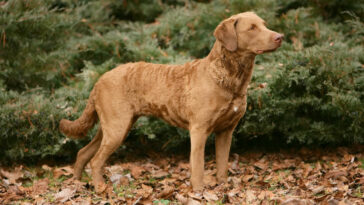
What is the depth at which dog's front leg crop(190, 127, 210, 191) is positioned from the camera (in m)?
4.31

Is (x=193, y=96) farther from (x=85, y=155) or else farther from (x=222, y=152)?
(x=85, y=155)

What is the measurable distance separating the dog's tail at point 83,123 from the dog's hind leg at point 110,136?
34cm

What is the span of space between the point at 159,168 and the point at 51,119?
1.78m

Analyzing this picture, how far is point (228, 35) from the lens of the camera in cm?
411

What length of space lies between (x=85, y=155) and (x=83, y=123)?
17.5 inches

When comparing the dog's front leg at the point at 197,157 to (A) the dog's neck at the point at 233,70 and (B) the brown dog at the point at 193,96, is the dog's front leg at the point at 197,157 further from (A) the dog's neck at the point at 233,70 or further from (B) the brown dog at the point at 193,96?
(A) the dog's neck at the point at 233,70

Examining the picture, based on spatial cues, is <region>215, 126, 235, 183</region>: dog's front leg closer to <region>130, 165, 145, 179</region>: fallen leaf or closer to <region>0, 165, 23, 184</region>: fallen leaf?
<region>130, 165, 145, 179</region>: fallen leaf

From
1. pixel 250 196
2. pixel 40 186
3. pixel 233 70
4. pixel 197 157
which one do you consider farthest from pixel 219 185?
pixel 40 186

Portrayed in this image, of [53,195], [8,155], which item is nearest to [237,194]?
Answer: [53,195]

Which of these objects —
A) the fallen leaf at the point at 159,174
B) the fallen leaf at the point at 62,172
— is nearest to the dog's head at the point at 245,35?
the fallen leaf at the point at 159,174

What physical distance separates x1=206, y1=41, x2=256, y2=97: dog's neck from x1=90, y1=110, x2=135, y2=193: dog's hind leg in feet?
4.08

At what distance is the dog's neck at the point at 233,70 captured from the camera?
13.7 ft

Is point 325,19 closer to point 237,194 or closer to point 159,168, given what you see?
point 159,168

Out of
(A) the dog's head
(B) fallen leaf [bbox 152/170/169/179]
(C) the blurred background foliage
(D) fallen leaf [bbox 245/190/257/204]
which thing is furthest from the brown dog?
(C) the blurred background foliage
